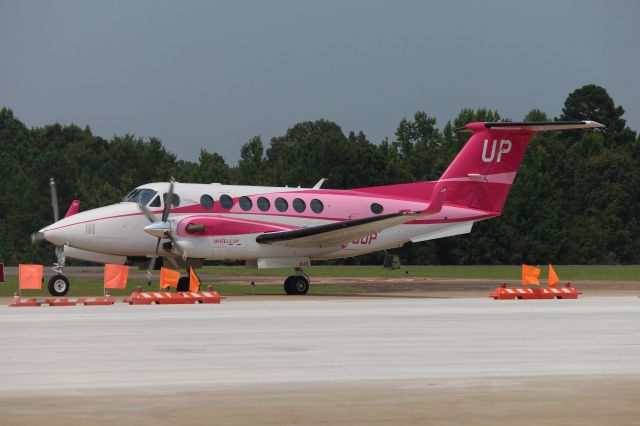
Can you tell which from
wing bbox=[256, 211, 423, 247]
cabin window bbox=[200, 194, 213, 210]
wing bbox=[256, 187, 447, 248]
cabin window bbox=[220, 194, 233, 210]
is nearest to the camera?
wing bbox=[256, 187, 447, 248]

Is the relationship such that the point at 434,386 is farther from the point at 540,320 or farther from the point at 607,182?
the point at 607,182

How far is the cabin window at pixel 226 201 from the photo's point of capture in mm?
34062

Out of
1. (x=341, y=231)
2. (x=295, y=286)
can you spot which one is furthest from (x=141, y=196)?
(x=341, y=231)

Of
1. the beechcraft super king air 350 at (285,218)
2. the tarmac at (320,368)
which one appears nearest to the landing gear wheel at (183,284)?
the beechcraft super king air 350 at (285,218)

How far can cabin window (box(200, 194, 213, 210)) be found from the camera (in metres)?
33.8

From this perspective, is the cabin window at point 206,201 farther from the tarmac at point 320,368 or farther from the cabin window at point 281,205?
the tarmac at point 320,368

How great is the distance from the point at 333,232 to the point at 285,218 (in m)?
1.91

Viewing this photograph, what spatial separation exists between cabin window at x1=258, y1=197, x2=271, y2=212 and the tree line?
Answer: 39.5 meters

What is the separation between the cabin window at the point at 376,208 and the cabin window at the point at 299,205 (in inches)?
88.6

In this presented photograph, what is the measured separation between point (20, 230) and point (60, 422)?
6982 cm

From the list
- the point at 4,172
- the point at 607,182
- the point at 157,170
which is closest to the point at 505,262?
the point at 607,182

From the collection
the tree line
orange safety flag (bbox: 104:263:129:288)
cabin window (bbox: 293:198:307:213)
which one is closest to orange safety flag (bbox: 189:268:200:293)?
orange safety flag (bbox: 104:263:129:288)

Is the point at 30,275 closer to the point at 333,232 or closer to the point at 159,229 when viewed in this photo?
the point at 159,229

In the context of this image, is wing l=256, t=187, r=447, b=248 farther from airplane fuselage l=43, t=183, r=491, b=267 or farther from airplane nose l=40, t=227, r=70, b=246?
airplane nose l=40, t=227, r=70, b=246
